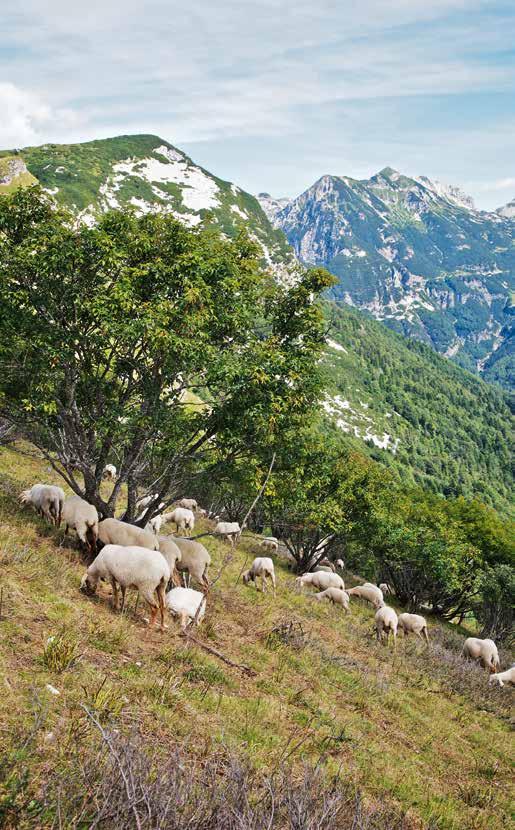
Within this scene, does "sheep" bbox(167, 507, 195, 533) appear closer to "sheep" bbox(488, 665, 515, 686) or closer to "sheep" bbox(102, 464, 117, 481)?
"sheep" bbox(102, 464, 117, 481)

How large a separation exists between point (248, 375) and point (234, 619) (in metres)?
7.31

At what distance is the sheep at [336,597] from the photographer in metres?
24.4

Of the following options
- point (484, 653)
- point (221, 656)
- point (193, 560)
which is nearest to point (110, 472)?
point (193, 560)

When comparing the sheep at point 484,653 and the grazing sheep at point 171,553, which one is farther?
the sheep at point 484,653

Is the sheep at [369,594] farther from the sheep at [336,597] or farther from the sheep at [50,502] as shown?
the sheep at [50,502]

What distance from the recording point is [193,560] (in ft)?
52.9

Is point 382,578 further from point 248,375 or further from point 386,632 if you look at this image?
point 248,375

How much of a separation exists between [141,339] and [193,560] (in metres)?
7.22

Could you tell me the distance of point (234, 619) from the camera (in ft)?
48.8

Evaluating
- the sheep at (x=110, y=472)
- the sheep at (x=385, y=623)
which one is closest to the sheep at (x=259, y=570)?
the sheep at (x=385, y=623)

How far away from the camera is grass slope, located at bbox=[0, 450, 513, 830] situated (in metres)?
6.80

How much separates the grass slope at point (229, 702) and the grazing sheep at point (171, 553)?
57.9 inches

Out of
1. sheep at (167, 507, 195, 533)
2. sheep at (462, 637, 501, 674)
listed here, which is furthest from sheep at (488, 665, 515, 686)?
sheep at (167, 507, 195, 533)

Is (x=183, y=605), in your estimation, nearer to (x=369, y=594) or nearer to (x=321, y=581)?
(x=321, y=581)
